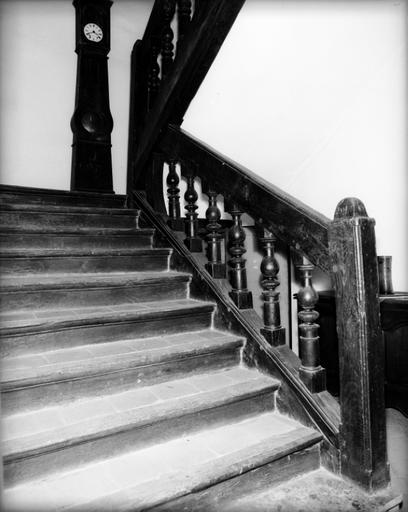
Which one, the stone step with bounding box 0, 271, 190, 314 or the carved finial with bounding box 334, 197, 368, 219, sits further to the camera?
the stone step with bounding box 0, 271, 190, 314

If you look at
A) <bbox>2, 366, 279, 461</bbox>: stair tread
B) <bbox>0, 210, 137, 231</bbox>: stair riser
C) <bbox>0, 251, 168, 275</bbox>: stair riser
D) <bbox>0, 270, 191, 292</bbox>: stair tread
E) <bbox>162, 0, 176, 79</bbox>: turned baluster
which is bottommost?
<bbox>2, 366, 279, 461</bbox>: stair tread

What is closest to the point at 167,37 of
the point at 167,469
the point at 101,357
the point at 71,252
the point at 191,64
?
the point at 191,64

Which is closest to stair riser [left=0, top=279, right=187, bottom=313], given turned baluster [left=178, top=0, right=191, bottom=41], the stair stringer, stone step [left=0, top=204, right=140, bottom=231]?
the stair stringer

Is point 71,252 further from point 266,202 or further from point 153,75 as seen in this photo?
point 153,75

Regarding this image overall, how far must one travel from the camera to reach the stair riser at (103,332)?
5.01ft

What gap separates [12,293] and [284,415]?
4.24 ft

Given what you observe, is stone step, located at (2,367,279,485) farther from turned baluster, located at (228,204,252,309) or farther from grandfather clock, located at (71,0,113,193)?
grandfather clock, located at (71,0,113,193)

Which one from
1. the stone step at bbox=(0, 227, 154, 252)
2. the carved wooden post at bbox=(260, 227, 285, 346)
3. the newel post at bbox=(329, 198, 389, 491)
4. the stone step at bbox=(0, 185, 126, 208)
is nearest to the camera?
the newel post at bbox=(329, 198, 389, 491)

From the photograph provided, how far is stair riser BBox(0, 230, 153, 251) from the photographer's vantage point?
6.94 feet

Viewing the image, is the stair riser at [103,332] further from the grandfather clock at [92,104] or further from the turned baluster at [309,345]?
the grandfather clock at [92,104]

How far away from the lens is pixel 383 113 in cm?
271

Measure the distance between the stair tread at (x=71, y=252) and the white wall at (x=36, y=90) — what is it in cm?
152

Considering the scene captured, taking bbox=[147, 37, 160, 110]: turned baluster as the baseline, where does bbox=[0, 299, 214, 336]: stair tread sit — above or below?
below

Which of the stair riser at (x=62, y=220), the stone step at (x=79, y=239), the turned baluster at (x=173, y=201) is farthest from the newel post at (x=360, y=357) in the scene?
the stair riser at (x=62, y=220)
